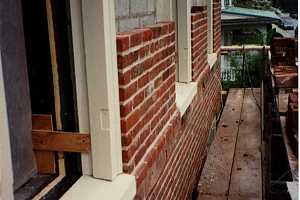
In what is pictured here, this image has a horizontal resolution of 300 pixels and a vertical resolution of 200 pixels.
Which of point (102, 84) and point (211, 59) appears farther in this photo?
point (211, 59)

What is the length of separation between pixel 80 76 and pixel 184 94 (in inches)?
82.1

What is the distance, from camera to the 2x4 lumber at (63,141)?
7.56 feet

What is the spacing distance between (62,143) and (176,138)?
5.60 feet

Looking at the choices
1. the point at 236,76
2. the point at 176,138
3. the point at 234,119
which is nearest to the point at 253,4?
the point at 236,76

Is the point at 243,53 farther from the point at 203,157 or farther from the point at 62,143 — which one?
the point at 62,143

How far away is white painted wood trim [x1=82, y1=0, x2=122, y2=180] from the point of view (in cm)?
220

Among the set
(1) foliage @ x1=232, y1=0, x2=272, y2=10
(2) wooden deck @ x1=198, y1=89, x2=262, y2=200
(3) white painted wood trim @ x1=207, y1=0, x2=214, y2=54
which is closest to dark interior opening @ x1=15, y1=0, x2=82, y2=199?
(2) wooden deck @ x1=198, y1=89, x2=262, y2=200

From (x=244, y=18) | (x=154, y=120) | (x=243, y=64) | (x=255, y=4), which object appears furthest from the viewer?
(x=255, y=4)

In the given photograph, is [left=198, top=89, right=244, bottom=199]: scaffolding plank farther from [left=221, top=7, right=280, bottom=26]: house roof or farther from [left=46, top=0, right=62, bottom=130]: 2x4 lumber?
[left=221, top=7, right=280, bottom=26]: house roof

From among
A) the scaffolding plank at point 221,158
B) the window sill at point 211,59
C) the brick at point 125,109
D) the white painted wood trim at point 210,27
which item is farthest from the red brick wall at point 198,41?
the brick at point 125,109

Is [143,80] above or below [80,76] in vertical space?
below

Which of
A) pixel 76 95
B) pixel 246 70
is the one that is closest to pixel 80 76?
pixel 76 95

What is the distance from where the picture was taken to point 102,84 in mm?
2248

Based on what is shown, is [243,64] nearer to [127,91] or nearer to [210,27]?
[210,27]
